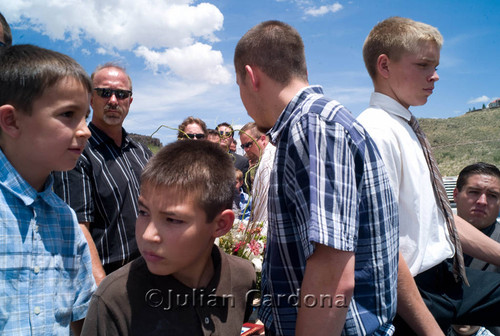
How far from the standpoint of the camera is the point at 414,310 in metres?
1.91

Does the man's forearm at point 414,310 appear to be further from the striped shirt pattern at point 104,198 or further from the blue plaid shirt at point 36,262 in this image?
the striped shirt pattern at point 104,198

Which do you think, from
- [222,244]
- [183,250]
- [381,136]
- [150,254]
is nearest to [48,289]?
[150,254]

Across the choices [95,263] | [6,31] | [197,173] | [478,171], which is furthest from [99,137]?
[478,171]

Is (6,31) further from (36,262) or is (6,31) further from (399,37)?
(399,37)

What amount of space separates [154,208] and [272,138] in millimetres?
552

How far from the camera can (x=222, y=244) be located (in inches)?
94.0

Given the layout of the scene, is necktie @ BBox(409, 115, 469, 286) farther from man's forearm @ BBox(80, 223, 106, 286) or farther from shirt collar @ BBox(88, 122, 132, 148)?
shirt collar @ BBox(88, 122, 132, 148)

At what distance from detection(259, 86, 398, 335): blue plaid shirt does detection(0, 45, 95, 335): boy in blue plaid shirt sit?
2.90ft

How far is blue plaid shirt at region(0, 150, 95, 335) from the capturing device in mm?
1505

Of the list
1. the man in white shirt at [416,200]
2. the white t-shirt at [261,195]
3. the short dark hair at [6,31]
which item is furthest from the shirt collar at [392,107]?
the short dark hair at [6,31]

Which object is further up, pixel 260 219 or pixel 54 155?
pixel 54 155

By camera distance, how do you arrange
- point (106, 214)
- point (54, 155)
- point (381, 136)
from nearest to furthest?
point (54, 155), point (381, 136), point (106, 214)

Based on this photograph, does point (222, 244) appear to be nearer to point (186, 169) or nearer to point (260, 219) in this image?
point (260, 219)

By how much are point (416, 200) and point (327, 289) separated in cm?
106
